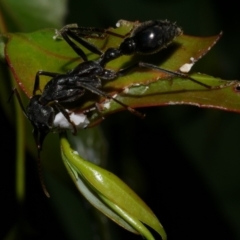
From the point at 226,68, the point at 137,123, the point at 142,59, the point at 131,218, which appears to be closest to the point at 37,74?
the point at 142,59

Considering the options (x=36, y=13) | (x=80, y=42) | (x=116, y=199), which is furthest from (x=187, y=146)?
(x=116, y=199)

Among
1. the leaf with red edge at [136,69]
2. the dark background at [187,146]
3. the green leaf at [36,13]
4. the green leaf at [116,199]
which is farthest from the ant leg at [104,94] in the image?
the dark background at [187,146]

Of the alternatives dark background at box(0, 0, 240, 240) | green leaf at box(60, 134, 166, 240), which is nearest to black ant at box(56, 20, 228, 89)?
green leaf at box(60, 134, 166, 240)

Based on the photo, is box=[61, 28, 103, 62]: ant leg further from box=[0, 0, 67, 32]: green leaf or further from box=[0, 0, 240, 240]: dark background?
box=[0, 0, 240, 240]: dark background

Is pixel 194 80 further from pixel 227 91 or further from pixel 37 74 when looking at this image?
pixel 37 74

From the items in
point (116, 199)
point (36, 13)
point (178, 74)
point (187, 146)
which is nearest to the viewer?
point (116, 199)

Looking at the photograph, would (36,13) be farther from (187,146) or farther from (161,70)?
(187,146)
